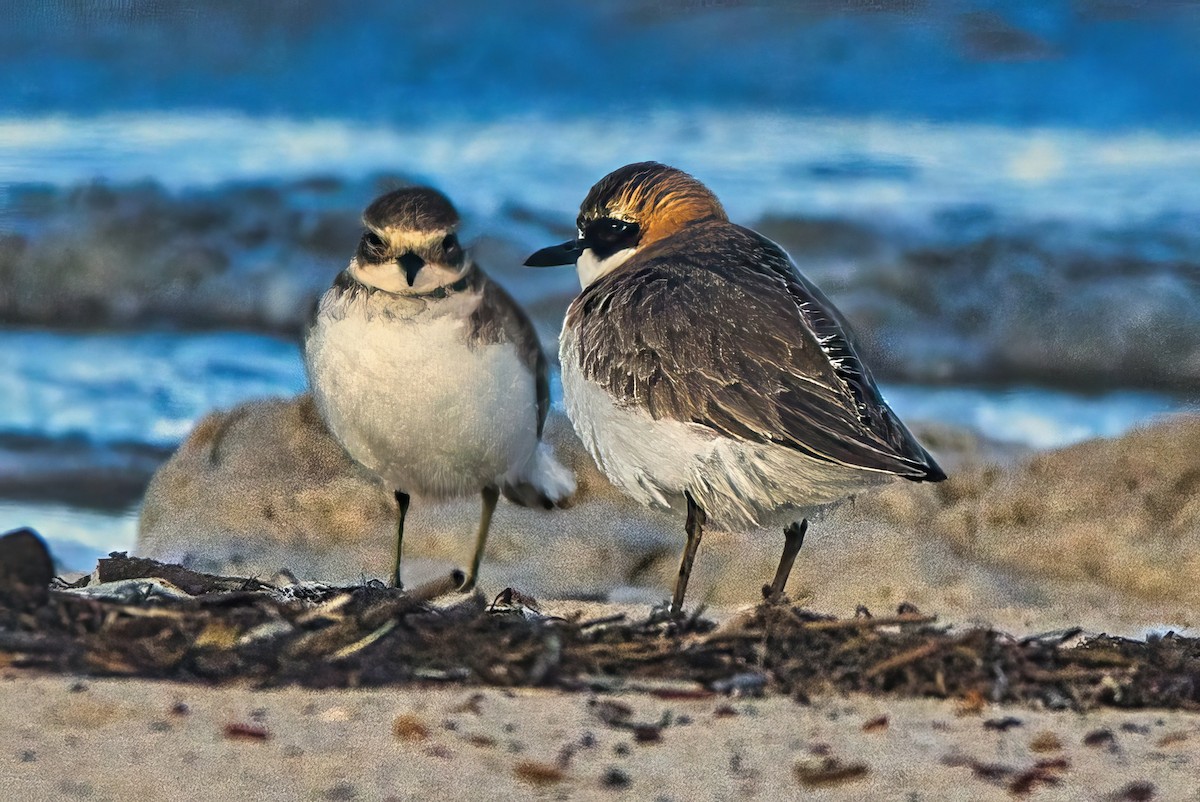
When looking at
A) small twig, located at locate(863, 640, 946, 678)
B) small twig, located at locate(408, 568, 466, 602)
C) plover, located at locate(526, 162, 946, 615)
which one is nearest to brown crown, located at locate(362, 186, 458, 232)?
plover, located at locate(526, 162, 946, 615)

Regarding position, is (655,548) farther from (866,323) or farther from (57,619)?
(57,619)

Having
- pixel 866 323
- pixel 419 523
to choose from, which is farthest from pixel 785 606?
pixel 866 323

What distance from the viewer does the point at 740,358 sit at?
4250mm

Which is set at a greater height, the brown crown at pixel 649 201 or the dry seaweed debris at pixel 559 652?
the brown crown at pixel 649 201

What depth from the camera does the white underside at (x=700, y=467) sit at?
163 inches

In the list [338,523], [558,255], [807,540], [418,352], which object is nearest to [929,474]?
[558,255]

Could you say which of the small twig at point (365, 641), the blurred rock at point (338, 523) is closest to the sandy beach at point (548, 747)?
the small twig at point (365, 641)

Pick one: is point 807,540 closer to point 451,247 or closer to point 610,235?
point 610,235

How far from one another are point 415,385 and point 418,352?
0.36ft

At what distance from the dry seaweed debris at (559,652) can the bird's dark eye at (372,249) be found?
4.20 feet

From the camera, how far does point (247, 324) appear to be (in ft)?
25.9

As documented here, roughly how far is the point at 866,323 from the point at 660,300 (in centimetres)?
394

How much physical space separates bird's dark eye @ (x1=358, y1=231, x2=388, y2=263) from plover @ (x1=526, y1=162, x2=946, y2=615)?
2.30 feet

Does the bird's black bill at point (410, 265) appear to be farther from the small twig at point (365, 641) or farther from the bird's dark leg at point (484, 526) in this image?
the small twig at point (365, 641)
